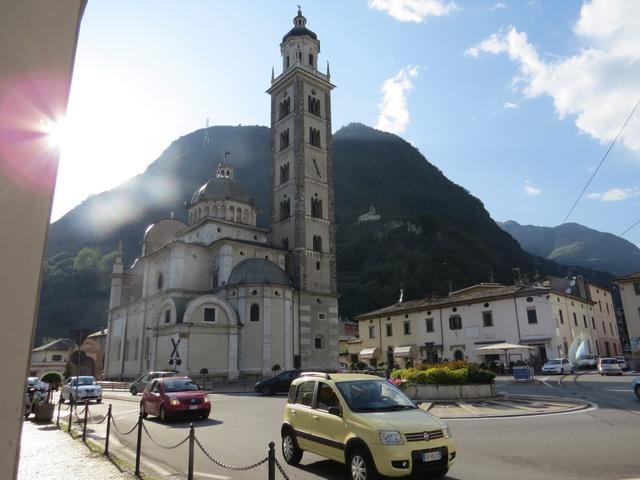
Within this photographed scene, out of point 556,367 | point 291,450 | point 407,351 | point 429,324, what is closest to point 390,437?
point 291,450

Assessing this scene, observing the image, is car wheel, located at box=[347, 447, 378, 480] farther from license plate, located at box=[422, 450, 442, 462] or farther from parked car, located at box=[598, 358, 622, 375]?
parked car, located at box=[598, 358, 622, 375]

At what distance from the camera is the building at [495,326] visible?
39.6 m

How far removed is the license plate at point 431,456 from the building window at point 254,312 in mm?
32298

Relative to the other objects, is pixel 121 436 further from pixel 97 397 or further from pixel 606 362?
pixel 606 362

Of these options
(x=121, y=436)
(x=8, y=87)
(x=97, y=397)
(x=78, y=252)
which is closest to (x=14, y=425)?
(x=8, y=87)

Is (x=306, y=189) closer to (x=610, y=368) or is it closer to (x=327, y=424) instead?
(x=610, y=368)

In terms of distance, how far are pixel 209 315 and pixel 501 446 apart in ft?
99.7

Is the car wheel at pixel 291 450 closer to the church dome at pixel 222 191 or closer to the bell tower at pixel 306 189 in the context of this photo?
the bell tower at pixel 306 189

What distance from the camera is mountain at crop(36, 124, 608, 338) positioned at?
347 ft

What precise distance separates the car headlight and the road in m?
1.48

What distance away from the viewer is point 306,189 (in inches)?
1777

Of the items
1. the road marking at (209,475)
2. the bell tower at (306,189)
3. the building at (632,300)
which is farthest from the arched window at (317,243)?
the road marking at (209,475)

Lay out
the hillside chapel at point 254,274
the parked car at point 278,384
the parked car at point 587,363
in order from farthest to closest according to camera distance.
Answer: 1. the parked car at point 587,363
2. the hillside chapel at point 254,274
3. the parked car at point 278,384

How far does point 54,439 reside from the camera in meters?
11.9
